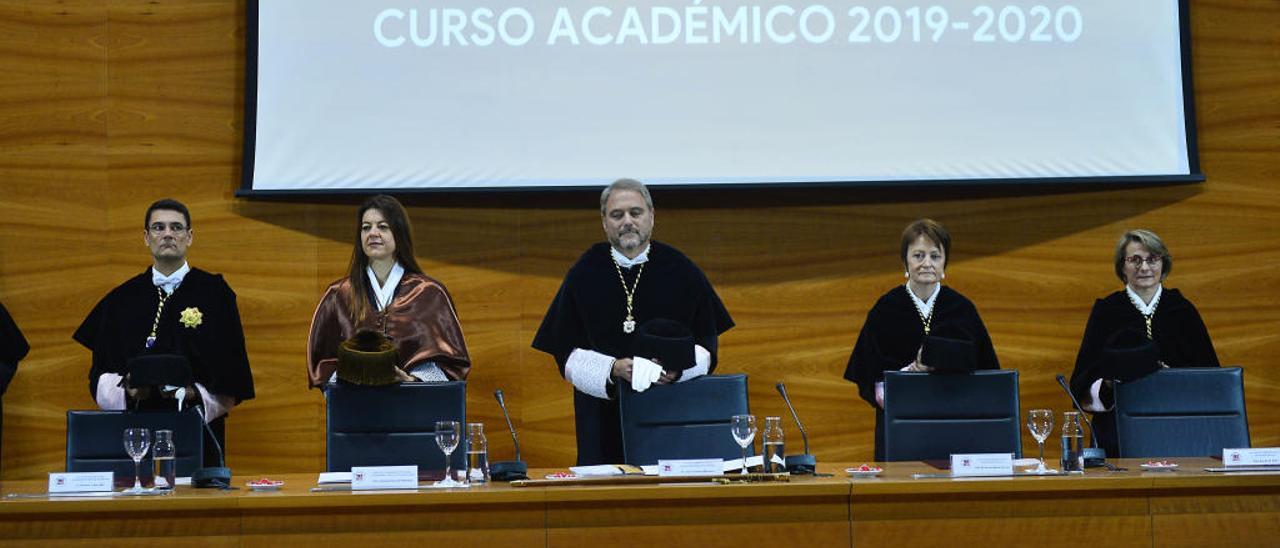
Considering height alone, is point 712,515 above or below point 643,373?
below

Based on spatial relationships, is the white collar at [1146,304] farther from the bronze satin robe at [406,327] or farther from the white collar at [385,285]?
the white collar at [385,285]

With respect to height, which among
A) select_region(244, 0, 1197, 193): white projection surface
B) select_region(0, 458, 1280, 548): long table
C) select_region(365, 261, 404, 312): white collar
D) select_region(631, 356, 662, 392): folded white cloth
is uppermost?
select_region(244, 0, 1197, 193): white projection surface

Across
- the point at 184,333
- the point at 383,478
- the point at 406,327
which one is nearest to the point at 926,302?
the point at 406,327

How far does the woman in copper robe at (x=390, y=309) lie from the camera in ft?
14.5

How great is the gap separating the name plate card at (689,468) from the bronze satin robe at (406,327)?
4.39ft

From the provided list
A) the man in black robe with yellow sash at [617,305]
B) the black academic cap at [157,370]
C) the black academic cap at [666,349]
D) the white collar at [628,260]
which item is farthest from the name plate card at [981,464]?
the black academic cap at [157,370]

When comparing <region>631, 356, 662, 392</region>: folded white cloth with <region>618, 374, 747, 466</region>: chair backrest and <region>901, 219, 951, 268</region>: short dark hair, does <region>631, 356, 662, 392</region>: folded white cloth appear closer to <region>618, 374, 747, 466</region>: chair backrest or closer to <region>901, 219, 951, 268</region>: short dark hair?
<region>618, 374, 747, 466</region>: chair backrest

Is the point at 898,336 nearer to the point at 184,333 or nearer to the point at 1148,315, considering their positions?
the point at 1148,315

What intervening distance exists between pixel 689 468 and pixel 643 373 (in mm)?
762

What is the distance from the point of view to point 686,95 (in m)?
5.65

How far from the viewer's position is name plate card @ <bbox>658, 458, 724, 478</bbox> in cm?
328

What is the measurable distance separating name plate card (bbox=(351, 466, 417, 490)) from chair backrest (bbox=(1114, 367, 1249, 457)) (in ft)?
7.07

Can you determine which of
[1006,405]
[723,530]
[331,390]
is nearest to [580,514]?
[723,530]

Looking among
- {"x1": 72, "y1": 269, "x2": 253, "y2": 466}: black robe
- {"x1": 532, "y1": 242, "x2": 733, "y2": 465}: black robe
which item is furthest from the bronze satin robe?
{"x1": 72, "y1": 269, "x2": 253, "y2": 466}: black robe
